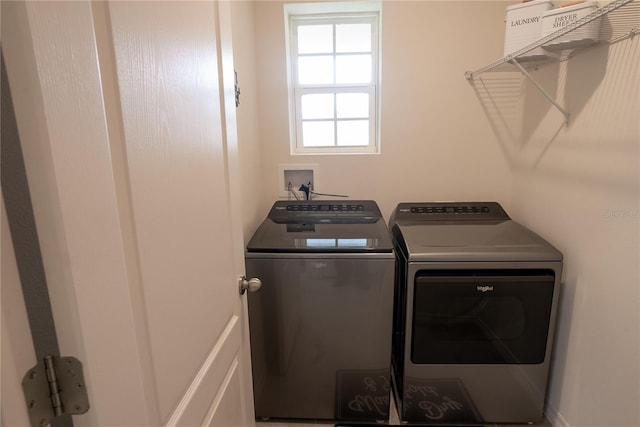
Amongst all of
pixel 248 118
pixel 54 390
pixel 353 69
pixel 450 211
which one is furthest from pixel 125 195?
pixel 353 69

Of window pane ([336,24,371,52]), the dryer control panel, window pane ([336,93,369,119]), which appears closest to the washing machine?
the dryer control panel

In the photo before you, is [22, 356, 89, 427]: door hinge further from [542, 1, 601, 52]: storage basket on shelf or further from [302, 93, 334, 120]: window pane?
[302, 93, 334, 120]: window pane

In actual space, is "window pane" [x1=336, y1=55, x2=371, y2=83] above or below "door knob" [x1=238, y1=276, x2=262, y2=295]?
above

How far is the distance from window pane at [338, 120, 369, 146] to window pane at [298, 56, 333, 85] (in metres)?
0.29

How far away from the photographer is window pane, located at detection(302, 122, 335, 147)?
7.50 ft

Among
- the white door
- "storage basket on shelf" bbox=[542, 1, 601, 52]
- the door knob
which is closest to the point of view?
the white door

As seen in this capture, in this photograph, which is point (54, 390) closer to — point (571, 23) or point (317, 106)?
point (571, 23)

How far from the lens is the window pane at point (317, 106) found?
2.25m

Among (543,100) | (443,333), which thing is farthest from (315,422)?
(543,100)

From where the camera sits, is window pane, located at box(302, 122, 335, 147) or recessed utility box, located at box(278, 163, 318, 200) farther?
window pane, located at box(302, 122, 335, 147)

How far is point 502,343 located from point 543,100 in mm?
1206

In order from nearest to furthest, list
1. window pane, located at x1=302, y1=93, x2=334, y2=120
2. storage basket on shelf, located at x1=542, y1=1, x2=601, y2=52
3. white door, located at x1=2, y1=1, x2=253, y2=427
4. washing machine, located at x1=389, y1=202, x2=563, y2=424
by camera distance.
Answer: white door, located at x1=2, y1=1, x2=253, y2=427 → storage basket on shelf, located at x1=542, y1=1, x2=601, y2=52 → washing machine, located at x1=389, y1=202, x2=563, y2=424 → window pane, located at x1=302, y1=93, x2=334, y2=120

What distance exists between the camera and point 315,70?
2.22m

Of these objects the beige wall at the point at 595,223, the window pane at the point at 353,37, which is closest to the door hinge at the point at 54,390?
the beige wall at the point at 595,223
